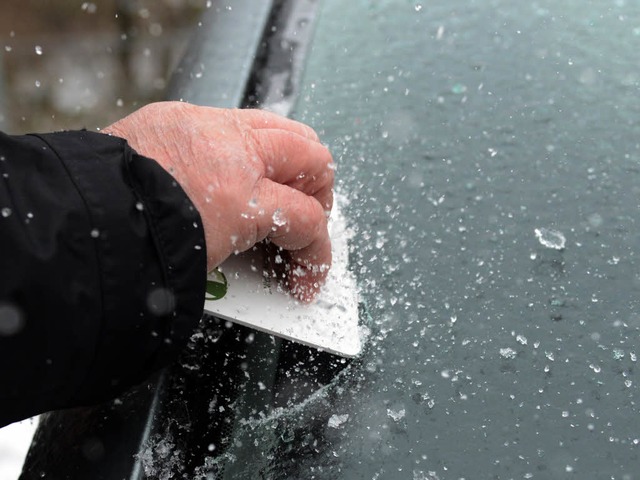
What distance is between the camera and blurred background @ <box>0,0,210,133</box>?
1582mm

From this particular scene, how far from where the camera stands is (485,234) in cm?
109

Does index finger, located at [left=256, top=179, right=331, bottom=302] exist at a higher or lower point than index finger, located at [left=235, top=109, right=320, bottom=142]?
lower

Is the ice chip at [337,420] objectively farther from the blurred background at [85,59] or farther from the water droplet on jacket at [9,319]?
the blurred background at [85,59]

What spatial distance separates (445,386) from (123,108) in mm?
1113

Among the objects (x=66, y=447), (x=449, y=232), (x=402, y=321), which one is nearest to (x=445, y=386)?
(x=402, y=321)

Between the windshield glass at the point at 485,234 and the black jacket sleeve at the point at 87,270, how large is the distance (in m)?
0.25

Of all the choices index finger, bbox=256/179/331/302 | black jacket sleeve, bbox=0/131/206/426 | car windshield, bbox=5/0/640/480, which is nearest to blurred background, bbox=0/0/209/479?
car windshield, bbox=5/0/640/480

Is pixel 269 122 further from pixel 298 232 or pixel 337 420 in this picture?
pixel 337 420

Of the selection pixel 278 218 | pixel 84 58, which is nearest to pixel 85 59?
pixel 84 58

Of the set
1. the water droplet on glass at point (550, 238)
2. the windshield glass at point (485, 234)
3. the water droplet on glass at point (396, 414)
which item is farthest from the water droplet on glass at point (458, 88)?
the water droplet on glass at point (396, 414)

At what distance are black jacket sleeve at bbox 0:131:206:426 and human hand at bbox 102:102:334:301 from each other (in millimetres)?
82

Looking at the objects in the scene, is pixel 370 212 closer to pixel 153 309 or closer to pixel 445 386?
pixel 445 386

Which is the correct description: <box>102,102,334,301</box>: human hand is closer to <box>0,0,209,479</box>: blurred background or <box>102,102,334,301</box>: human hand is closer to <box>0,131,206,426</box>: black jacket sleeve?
<box>0,131,206,426</box>: black jacket sleeve

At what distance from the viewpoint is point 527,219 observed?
1099mm
